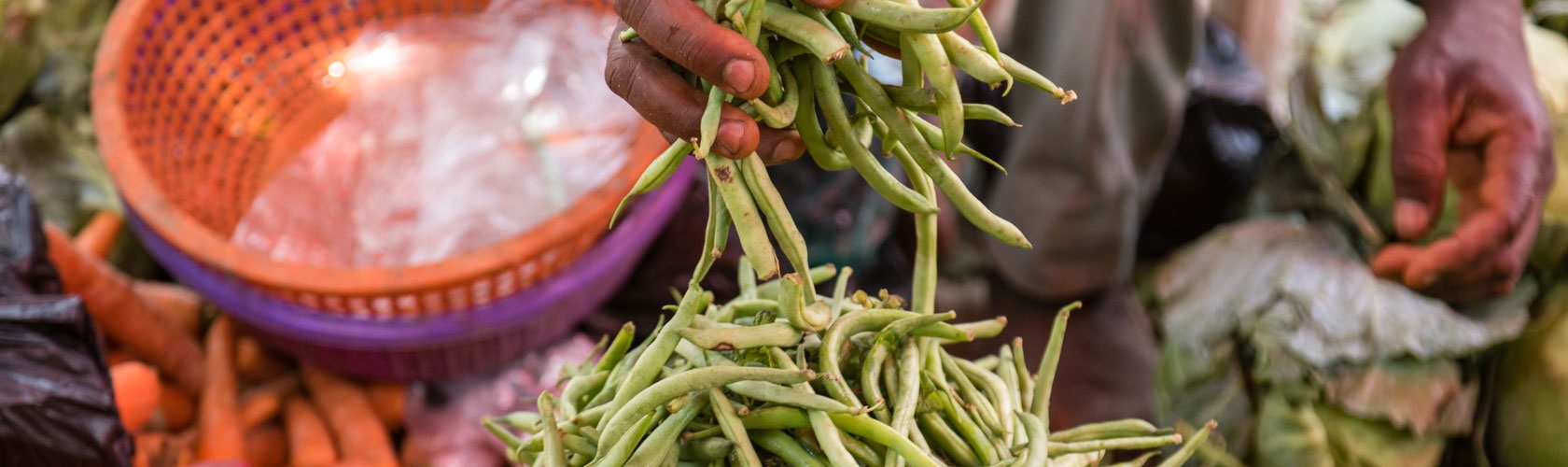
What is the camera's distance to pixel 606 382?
0.85 metres

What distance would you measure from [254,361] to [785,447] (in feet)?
4.30

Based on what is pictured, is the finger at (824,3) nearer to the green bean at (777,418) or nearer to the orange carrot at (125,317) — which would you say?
the green bean at (777,418)

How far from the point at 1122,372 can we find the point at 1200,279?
0.25m

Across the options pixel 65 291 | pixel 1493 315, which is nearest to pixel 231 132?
pixel 65 291

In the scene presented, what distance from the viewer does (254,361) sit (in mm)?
1728

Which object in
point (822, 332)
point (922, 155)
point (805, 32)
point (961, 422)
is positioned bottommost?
point (961, 422)

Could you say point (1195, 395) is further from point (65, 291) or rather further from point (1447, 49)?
point (65, 291)

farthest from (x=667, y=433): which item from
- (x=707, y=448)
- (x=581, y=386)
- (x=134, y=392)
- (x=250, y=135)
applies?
(x=250, y=135)

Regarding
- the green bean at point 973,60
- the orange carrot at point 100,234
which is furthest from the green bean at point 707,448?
the orange carrot at point 100,234

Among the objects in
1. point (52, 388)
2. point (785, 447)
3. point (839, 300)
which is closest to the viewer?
point (785, 447)

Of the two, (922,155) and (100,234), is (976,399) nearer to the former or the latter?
(922,155)

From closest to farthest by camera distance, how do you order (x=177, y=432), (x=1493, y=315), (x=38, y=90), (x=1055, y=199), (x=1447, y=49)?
1. (x=1447, y=49)
2. (x=177, y=432)
3. (x=1493, y=315)
4. (x=1055, y=199)
5. (x=38, y=90)

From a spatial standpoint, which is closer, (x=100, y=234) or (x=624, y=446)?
(x=624, y=446)

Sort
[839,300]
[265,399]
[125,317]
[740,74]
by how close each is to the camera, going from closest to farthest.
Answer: [740,74]
[839,300]
[125,317]
[265,399]
